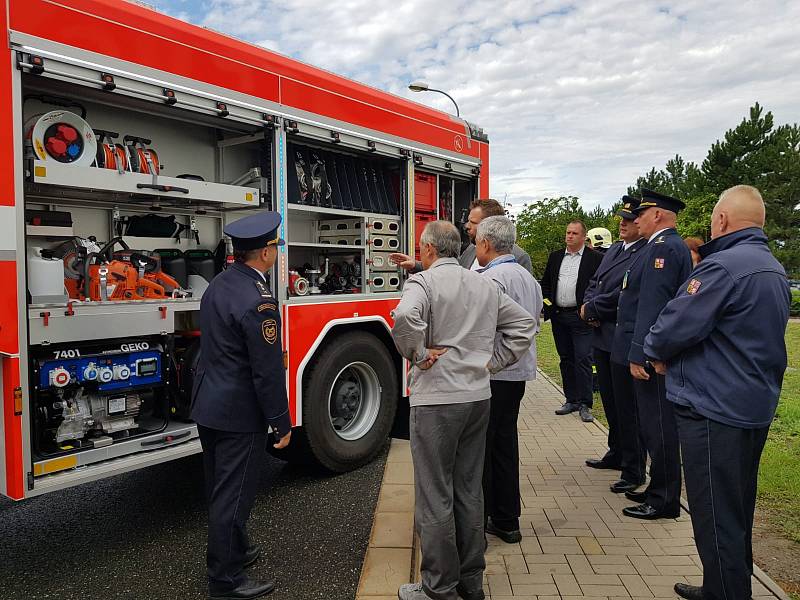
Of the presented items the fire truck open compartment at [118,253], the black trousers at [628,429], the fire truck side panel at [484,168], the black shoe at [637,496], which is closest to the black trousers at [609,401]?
the black trousers at [628,429]

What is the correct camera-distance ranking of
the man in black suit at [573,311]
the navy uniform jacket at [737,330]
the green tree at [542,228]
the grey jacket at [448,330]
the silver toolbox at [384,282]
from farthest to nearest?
the green tree at [542,228] → the man in black suit at [573,311] → the silver toolbox at [384,282] → the grey jacket at [448,330] → the navy uniform jacket at [737,330]

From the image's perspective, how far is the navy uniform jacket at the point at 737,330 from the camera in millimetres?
2729

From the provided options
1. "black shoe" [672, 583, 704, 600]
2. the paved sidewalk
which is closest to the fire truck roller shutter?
the paved sidewalk

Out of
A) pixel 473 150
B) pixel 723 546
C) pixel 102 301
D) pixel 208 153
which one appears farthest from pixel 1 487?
pixel 473 150

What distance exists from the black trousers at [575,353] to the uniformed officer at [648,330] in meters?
2.68

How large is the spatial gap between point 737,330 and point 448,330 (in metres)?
1.25

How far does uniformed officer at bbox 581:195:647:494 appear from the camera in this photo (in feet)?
15.1

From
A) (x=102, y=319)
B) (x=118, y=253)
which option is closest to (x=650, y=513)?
(x=102, y=319)

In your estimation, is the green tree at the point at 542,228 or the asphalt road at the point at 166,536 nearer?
the asphalt road at the point at 166,536

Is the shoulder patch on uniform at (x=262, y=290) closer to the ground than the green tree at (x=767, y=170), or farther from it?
closer to the ground

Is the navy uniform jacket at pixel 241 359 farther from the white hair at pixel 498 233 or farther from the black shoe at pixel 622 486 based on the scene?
the black shoe at pixel 622 486

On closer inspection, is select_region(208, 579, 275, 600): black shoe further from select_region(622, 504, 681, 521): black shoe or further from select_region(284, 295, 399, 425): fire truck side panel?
select_region(622, 504, 681, 521): black shoe

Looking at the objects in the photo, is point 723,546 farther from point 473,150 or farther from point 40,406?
point 473,150

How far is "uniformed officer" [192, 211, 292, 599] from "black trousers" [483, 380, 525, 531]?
1218 mm
